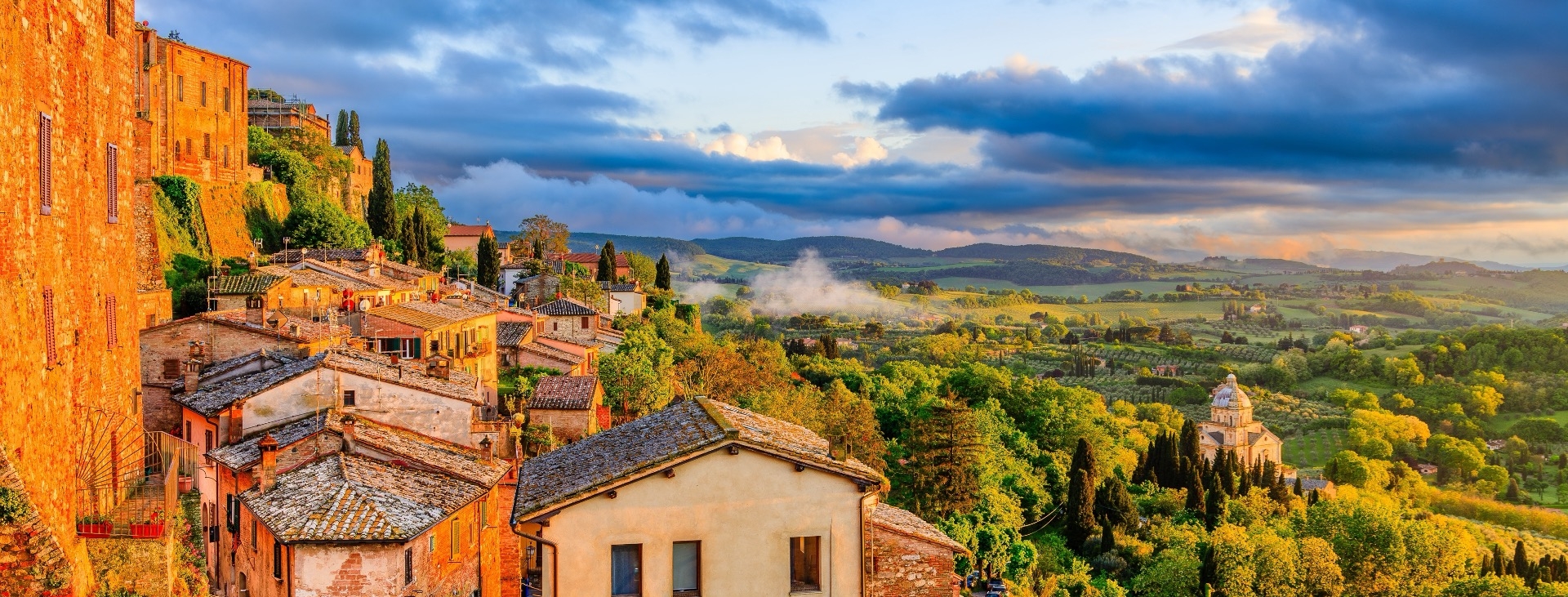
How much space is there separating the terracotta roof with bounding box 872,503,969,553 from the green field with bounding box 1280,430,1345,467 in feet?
400

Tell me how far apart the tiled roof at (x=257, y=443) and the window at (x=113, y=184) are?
6365 mm

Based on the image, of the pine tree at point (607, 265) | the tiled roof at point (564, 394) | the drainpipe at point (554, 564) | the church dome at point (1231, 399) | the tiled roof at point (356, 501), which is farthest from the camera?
the church dome at point (1231, 399)

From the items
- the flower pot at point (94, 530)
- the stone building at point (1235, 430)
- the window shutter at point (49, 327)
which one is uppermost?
the window shutter at point (49, 327)

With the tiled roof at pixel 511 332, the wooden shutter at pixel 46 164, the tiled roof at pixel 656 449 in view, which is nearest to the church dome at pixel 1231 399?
the tiled roof at pixel 511 332

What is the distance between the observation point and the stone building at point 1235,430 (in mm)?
117688

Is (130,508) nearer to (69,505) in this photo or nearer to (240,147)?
(69,505)

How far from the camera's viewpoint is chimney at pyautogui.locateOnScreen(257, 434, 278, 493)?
2212 centimetres

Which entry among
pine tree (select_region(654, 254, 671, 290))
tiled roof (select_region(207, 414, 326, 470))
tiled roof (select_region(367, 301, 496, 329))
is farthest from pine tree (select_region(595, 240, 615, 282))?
tiled roof (select_region(207, 414, 326, 470))

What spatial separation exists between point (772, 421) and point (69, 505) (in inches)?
394

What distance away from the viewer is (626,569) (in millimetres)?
13906

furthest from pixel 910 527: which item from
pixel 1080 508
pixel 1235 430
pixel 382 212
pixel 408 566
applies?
pixel 1235 430

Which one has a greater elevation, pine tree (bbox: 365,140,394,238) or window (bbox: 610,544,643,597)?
pine tree (bbox: 365,140,394,238)

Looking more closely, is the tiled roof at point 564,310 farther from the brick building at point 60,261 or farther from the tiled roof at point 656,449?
the tiled roof at point 656,449

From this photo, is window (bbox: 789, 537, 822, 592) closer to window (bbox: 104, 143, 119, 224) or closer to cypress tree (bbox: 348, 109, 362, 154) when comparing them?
window (bbox: 104, 143, 119, 224)
